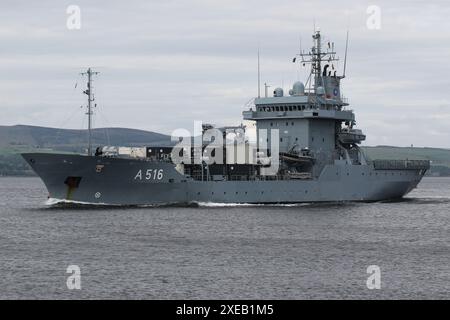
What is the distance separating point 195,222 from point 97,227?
6.90 meters

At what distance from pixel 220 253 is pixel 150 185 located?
21.4m

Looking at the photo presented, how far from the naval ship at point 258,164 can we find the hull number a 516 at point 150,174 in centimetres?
8

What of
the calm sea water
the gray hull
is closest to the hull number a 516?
the gray hull

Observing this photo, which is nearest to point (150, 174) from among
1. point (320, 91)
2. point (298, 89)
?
point (298, 89)

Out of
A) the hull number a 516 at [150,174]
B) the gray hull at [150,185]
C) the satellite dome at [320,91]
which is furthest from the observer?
the satellite dome at [320,91]

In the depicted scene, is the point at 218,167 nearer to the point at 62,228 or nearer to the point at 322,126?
the point at 322,126

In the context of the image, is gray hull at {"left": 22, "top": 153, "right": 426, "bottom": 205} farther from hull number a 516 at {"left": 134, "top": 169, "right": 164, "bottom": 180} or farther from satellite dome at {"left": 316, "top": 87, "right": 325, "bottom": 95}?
satellite dome at {"left": 316, "top": 87, "right": 325, "bottom": 95}

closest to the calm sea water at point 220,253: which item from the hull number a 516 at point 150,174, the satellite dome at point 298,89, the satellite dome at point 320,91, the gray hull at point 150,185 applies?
the gray hull at point 150,185

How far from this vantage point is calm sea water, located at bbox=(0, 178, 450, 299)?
31.9 meters

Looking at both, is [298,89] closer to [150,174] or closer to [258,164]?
[258,164]

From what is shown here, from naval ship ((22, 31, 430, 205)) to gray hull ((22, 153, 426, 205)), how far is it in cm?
8

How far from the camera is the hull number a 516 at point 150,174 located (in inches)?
2368

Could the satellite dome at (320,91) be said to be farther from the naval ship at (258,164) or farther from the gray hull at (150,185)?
the gray hull at (150,185)

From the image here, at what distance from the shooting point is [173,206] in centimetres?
6272
